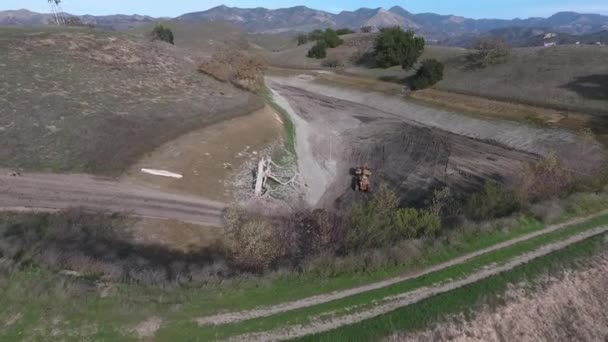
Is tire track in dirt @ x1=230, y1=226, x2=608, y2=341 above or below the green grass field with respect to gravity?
below

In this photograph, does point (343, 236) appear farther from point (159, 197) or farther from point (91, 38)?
point (91, 38)

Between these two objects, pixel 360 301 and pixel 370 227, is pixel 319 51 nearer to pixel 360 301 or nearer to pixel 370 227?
pixel 370 227

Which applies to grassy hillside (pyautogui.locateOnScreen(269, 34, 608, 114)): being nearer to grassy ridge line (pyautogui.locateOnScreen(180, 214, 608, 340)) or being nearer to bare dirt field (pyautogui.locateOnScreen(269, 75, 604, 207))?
bare dirt field (pyautogui.locateOnScreen(269, 75, 604, 207))

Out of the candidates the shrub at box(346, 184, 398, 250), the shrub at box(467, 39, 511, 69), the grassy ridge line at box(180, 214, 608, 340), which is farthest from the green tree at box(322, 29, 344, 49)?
the grassy ridge line at box(180, 214, 608, 340)

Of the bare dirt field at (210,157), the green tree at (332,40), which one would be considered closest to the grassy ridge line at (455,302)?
the bare dirt field at (210,157)

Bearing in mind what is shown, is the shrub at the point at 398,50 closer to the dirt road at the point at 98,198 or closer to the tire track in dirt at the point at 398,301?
the dirt road at the point at 98,198
